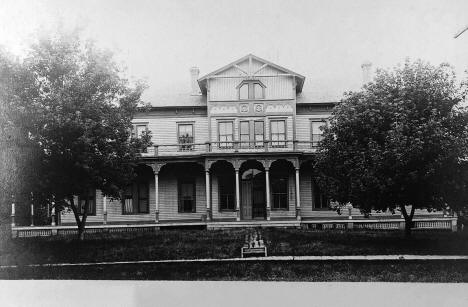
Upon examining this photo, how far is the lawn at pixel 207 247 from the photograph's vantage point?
15.3 m

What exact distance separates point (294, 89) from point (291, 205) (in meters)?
6.53

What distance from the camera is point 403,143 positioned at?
15.4 m

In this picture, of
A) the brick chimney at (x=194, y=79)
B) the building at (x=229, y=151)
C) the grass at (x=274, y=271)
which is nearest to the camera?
the grass at (x=274, y=271)

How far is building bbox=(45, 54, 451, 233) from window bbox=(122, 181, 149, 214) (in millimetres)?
57

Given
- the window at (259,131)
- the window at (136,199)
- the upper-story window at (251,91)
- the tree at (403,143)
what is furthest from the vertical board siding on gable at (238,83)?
the tree at (403,143)

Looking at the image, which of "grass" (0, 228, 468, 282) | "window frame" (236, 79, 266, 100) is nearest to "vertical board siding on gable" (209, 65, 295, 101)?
"window frame" (236, 79, 266, 100)

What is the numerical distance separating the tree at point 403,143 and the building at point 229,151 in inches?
376

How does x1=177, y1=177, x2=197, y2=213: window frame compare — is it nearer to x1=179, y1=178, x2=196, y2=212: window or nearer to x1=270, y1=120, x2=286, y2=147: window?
x1=179, y1=178, x2=196, y2=212: window

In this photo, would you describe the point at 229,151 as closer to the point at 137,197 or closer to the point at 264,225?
the point at 264,225

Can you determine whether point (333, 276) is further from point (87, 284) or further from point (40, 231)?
point (40, 231)

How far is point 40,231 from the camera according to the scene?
1007 inches

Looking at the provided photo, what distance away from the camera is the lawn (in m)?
15.3

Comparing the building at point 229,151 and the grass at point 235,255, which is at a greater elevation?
the building at point 229,151

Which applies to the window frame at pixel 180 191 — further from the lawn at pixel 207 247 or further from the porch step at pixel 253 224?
the lawn at pixel 207 247
